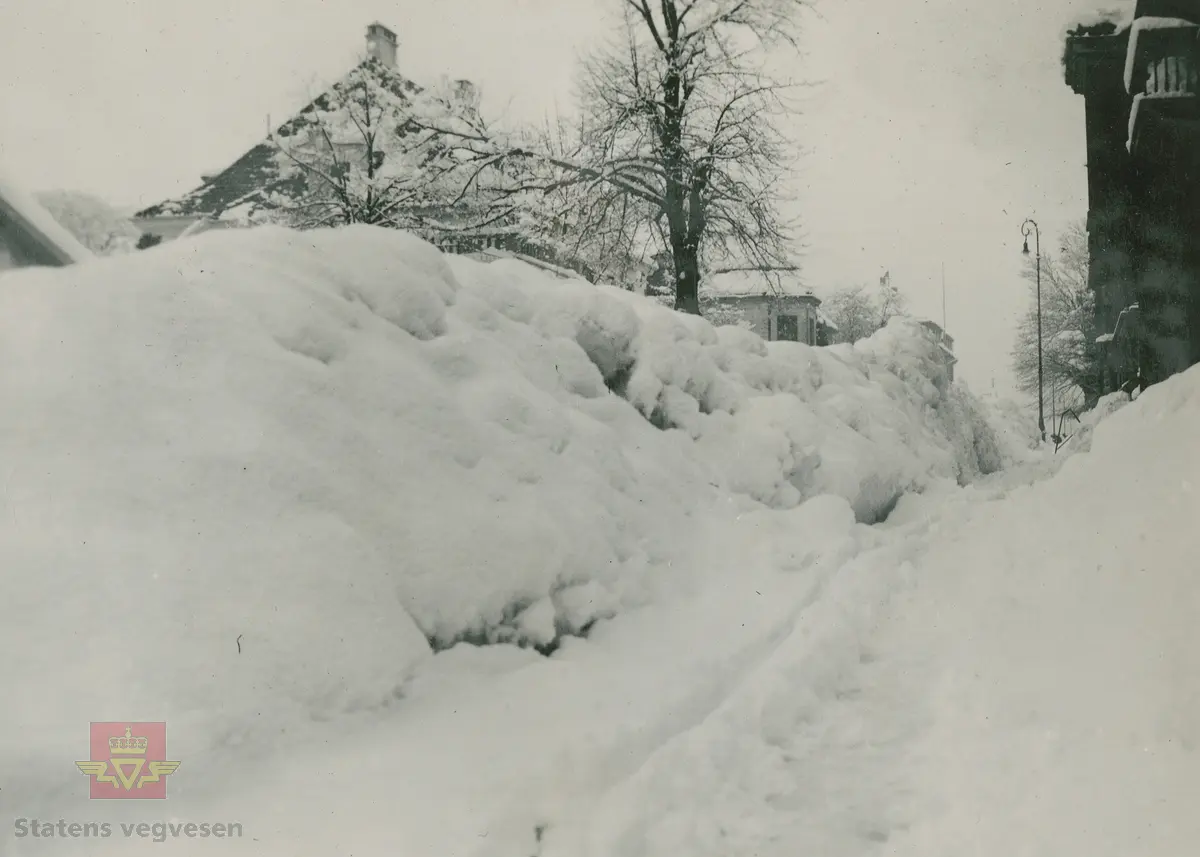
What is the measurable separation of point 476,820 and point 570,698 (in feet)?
3.11

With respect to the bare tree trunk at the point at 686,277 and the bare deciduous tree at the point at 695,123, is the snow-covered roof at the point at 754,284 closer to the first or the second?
the bare deciduous tree at the point at 695,123

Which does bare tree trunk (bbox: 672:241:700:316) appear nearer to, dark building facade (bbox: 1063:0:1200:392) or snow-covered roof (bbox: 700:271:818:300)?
snow-covered roof (bbox: 700:271:818:300)

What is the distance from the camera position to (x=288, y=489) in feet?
10.1

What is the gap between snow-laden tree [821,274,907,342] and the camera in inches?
380

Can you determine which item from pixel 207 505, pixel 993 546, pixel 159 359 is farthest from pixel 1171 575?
pixel 159 359

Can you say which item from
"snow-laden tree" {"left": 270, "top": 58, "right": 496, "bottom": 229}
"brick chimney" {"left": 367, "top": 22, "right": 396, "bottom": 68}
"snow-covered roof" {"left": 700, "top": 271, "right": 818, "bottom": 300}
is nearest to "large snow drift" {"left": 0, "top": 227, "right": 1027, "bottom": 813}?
"brick chimney" {"left": 367, "top": 22, "right": 396, "bottom": 68}

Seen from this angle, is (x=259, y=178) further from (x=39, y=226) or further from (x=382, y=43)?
(x=39, y=226)

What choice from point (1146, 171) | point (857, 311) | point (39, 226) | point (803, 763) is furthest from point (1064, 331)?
point (857, 311)

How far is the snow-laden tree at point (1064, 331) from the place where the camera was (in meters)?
5.68

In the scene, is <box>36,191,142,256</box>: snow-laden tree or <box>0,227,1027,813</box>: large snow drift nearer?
<box>0,227,1027,813</box>: large snow drift

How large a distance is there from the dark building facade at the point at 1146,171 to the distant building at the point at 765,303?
6294 mm

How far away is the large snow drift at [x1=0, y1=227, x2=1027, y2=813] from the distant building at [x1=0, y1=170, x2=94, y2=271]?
12.9 inches

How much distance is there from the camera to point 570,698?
10.9 ft

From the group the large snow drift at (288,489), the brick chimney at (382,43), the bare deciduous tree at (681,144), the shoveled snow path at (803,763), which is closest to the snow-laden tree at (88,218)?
the large snow drift at (288,489)
